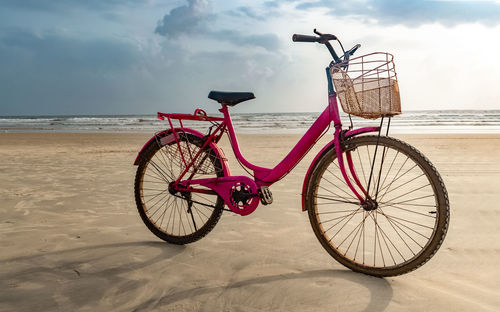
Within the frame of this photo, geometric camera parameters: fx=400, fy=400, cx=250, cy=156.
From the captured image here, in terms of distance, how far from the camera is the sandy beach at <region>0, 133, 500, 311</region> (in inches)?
97.3

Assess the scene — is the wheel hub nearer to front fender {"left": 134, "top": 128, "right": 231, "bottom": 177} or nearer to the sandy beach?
the sandy beach

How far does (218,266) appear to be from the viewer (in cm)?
305

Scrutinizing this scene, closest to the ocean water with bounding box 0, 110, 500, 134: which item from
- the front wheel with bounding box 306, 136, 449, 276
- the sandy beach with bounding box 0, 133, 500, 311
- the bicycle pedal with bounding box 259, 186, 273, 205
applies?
the front wheel with bounding box 306, 136, 449, 276

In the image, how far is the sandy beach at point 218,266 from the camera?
2.47 meters

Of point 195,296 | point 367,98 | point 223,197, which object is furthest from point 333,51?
point 195,296

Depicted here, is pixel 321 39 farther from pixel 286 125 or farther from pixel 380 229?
pixel 286 125

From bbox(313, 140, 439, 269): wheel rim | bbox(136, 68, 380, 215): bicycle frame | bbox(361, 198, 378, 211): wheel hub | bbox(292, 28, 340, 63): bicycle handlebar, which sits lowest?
bbox(313, 140, 439, 269): wheel rim

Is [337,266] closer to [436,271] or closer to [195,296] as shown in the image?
[436,271]

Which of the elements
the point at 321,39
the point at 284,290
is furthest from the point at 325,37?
the point at 284,290

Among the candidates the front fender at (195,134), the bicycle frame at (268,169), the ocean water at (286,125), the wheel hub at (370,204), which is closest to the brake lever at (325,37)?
the bicycle frame at (268,169)

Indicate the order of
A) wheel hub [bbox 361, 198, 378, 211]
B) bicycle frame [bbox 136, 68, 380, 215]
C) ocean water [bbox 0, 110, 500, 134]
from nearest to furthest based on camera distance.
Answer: wheel hub [bbox 361, 198, 378, 211], bicycle frame [bbox 136, 68, 380, 215], ocean water [bbox 0, 110, 500, 134]

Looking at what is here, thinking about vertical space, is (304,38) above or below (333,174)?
above

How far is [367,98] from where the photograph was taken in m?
2.63

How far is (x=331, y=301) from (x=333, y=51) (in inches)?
68.5
